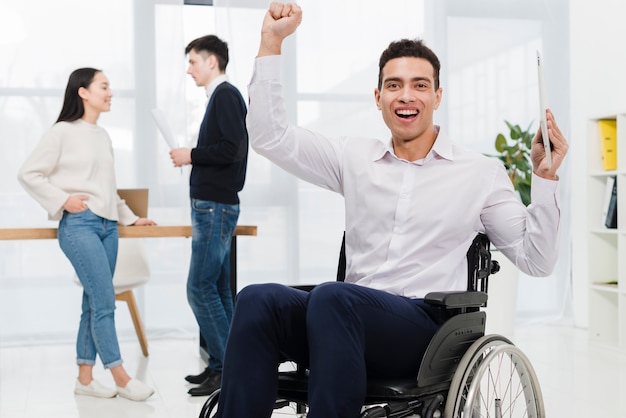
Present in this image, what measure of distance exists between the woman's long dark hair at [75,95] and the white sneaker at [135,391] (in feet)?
3.45

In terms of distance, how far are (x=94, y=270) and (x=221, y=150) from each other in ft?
2.16

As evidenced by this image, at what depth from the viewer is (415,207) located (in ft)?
6.42

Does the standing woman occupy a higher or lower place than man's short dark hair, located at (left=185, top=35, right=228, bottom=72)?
lower

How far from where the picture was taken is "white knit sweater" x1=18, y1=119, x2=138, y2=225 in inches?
122

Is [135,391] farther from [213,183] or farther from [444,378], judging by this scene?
[444,378]

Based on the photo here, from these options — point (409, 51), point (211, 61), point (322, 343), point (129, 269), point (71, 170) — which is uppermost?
point (211, 61)

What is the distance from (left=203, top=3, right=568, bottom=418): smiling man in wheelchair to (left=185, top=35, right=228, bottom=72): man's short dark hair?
4.67ft

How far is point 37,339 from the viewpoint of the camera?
461cm

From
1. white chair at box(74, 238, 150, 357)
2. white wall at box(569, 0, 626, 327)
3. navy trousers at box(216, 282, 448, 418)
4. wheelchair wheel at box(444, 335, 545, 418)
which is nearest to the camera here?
navy trousers at box(216, 282, 448, 418)

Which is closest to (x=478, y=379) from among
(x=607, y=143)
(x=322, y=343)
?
(x=322, y=343)

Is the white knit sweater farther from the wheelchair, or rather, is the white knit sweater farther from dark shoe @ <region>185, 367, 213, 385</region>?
the wheelchair

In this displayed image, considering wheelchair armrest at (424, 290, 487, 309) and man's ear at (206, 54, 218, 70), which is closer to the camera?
wheelchair armrest at (424, 290, 487, 309)

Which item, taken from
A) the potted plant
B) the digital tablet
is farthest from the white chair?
the digital tablet

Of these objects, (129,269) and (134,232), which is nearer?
(134,232)
